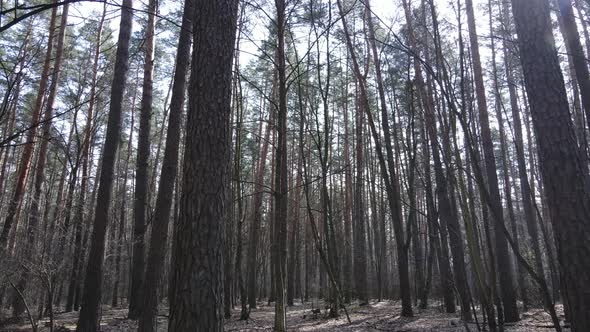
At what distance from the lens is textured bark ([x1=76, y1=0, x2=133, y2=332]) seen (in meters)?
6.08

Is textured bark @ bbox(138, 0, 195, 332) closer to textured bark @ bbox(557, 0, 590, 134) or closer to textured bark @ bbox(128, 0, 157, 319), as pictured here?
textured bark @ bbox(128, 0, 157, 319)

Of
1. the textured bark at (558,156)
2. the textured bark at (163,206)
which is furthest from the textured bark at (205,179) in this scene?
the textured bark at (558,156)

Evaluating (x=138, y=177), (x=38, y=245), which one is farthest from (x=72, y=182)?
(x=38, y=245)

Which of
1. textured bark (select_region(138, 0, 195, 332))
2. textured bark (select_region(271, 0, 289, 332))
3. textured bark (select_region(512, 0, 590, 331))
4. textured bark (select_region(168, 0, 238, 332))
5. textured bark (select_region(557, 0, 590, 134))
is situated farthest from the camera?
textured bark (select_region(557, 0, 590, 134))

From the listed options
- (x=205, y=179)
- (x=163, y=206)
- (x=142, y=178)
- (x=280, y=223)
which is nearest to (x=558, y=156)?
(x=205, y=179)

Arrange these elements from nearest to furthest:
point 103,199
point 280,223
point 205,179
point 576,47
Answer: point 205,179
point 280,223
point 103,199
point 576,47

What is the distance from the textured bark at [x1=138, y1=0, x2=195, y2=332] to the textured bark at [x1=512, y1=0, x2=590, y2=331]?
12.9 feet

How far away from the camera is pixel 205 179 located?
10.0 feet

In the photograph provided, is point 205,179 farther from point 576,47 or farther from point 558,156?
point 576,47

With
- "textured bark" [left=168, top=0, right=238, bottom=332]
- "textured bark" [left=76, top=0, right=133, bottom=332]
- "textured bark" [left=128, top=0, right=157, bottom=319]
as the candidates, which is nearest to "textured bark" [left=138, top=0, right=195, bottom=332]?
"textured bark" [left=76, top=0, right=133, bottom=332]

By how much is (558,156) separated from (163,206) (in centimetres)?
488

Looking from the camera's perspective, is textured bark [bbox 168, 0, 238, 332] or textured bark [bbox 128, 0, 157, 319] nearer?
textured bark [bbox 168, 0, 238, 332]

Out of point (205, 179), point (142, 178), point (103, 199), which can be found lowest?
point (205, 179)

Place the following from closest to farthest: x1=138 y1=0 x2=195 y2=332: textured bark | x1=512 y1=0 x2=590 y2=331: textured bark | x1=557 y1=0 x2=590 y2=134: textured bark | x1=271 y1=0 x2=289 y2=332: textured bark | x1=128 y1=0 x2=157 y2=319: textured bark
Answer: x1=512 y1=0 x2=590 y2=331: textured bark → x1=138 y1=0 x2=195 y2=332: textured bark → x1=271 y1=0 x2=289 y2=332: textured bark → x1=557 y1=0 x2=590 y2=134: textured bark → x1=128 y1=0 x2=157 y2=319: textured bark
